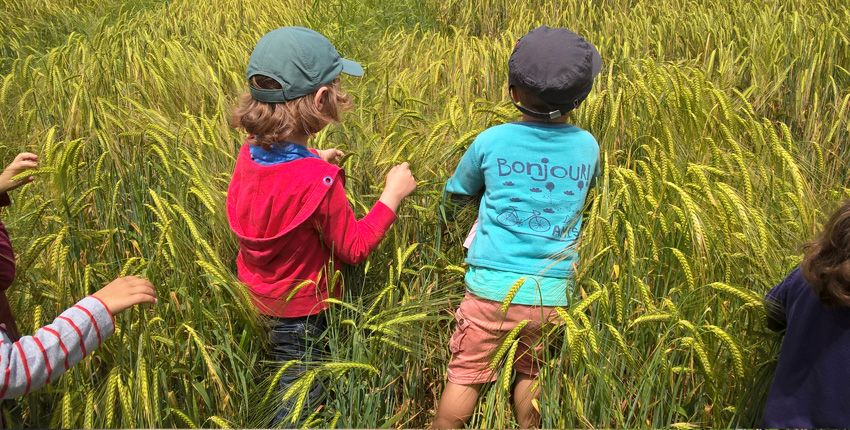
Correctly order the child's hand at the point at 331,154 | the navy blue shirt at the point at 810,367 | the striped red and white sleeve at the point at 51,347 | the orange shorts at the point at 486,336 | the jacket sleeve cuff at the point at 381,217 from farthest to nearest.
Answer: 1. the child's hand at the point at 331,154
2. the jacket sleeve cuff at the point at 381,217
3. the orange shorts at the point at 486,336
4. the navy blue shirt at the point at 810,367
5. the striped red and white sleeve at the point at 51,347

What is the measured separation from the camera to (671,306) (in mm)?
1495

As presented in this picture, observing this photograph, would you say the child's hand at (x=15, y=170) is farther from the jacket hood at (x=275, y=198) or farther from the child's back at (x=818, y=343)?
the child's back at (x=818, y=343)

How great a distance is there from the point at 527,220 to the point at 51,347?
3.05 feet

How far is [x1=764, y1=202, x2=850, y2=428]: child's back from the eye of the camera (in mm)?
1242

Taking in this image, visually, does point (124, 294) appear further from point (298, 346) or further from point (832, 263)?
point (832, 263)

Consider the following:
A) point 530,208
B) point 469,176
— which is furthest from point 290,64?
point 530,208

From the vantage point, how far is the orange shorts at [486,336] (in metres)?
1.64

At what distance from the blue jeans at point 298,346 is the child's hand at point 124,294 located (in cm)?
42

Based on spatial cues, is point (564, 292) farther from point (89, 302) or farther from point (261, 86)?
point (89, 302)

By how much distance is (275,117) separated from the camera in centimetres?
170

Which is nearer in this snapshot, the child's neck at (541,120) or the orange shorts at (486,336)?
the orange shorts at (486,336)

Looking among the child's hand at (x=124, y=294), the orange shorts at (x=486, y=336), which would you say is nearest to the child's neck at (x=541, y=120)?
the orange shorts at (x=486, y=336)

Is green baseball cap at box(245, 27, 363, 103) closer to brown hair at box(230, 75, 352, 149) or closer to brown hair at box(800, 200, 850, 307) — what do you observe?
brown hair at box(230, 75, 352, 149)

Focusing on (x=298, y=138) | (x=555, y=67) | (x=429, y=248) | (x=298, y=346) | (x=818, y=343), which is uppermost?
(x=555, y=67)
